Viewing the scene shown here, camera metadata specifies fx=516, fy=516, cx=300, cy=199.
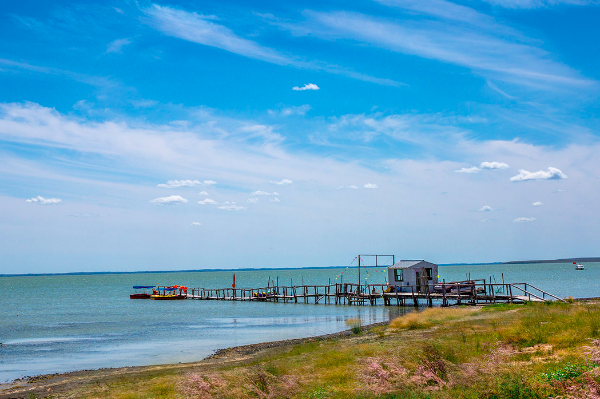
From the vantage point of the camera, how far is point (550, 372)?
1252 centimetres

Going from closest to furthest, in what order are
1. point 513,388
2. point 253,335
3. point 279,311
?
point 513,388
point 253,335
point 279,311

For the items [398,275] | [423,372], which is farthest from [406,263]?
[423,372]

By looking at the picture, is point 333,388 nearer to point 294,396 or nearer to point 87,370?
point 294,396

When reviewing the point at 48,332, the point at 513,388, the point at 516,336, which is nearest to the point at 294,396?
the point at 513,388

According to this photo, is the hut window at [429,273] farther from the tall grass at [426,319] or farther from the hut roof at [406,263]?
the tall grass at [426,319]

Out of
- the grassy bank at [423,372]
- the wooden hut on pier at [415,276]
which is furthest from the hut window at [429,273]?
the grassy bank at [423,372]

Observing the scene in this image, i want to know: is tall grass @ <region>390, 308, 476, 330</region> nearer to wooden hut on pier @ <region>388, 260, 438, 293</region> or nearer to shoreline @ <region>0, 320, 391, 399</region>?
Result: shoreline @ <region>0, 320, 391, 399</region>

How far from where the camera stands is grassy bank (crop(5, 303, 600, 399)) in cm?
1178

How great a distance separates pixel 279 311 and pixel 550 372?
47.0m

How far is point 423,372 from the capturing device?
1395 centimetres

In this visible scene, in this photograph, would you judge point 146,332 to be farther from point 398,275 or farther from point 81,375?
point 398,275

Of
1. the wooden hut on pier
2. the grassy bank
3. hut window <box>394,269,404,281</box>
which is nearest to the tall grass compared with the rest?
the grassy bank

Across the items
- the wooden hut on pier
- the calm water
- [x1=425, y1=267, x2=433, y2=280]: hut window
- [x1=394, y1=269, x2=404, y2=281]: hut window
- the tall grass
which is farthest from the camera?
[x1=394, y1=269, x2=404, y2=281]: hut window

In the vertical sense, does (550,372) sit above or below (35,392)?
above
